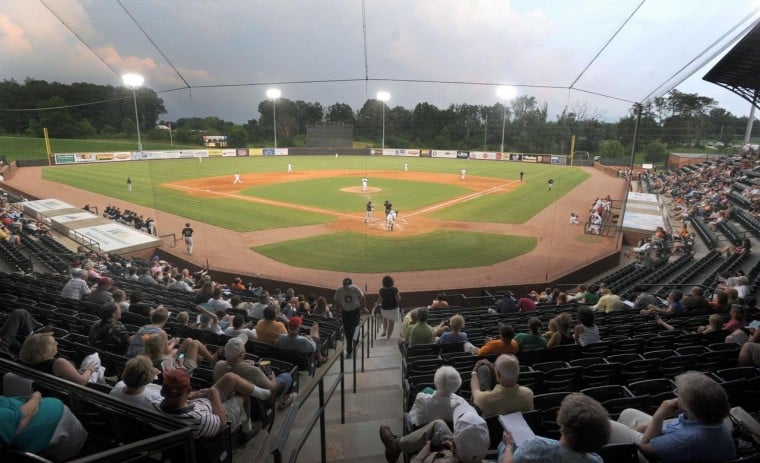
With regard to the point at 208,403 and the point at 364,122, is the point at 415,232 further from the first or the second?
the point at 208,403

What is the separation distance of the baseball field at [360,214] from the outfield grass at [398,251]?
0.16 feet

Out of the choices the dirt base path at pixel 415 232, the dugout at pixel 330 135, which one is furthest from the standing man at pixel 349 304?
the dugout at pixel 330 135

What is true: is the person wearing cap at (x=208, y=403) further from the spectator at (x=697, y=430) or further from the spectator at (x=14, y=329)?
the spectator at (x=14, y=329)

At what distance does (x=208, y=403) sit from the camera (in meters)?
3.27

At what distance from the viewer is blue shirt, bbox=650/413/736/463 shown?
2.62 m

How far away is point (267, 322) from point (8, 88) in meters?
59.3

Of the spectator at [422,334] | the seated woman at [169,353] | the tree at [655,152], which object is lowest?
the spectator at [422,334]

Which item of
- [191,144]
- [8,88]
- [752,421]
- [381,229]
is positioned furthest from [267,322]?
[8,88]

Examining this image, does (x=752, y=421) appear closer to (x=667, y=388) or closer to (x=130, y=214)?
(x=667, y=388)

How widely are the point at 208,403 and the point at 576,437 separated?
8.67ft

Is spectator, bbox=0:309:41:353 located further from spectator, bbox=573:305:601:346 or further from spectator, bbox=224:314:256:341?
spectator, bbox=573:305:601:346

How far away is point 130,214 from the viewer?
21859mm

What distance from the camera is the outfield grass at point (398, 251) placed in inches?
635

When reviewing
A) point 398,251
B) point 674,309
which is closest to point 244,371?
point 674,309
